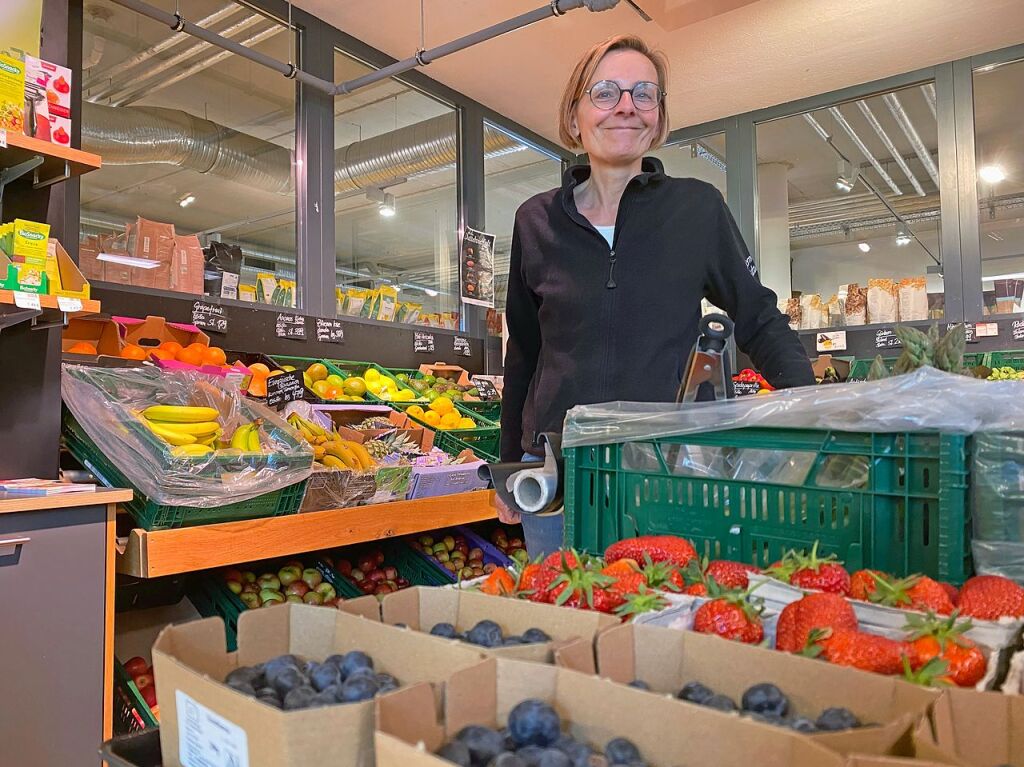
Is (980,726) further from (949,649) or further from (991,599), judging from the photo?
(991,599)

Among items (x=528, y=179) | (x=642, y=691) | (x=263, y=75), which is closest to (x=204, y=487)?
(x=642, y=691)

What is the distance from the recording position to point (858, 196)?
796 centimetres

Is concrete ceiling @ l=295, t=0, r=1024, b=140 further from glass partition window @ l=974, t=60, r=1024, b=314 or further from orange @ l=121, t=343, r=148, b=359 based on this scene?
orange @ l=121, t=343, r=148, b=359

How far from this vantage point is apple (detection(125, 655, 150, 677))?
2.37m

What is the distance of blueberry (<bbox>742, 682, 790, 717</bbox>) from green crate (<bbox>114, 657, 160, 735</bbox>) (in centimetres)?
197

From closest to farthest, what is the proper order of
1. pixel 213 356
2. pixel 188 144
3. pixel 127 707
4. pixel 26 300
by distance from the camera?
1. pixel 26 300
2. pixel 127 707
3. pixel 213 356
4. pixel 188 144

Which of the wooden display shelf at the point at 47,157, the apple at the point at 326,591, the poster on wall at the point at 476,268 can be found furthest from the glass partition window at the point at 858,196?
the wooden display shelf at the point at 47,157

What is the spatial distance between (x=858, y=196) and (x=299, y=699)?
847cm

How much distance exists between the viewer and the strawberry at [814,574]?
0.91 metres

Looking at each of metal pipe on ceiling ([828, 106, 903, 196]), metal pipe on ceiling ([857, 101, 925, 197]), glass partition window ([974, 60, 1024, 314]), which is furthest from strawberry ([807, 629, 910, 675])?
metal pipe on ceiling ([857, 101, 925, 197])

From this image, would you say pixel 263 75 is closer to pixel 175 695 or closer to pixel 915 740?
pixel 175 695

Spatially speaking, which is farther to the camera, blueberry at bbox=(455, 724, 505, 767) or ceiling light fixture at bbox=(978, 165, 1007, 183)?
ceiling light fixture at bbox=(978, 165, 1007, 183)

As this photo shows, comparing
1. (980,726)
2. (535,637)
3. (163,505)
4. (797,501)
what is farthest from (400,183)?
(980,726)

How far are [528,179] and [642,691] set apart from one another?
19.8 ft
